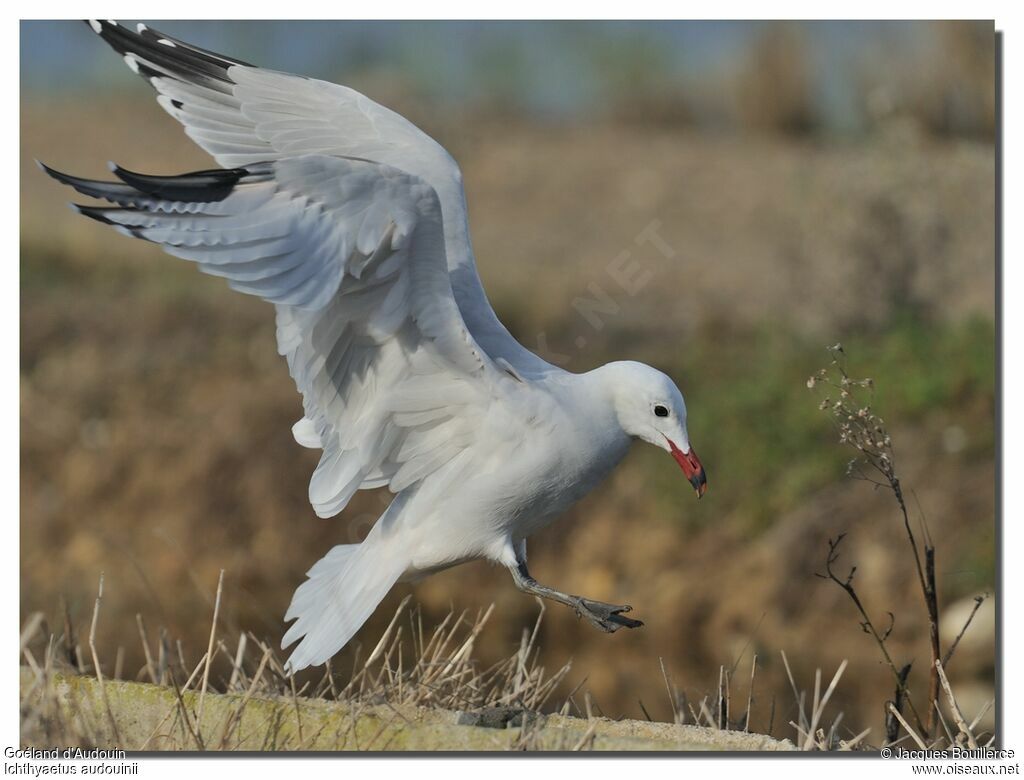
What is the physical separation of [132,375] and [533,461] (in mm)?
6456

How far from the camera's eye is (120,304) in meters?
10.8

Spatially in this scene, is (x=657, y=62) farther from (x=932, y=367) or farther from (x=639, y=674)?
(x=639, y=674)

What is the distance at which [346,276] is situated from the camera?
3.79 m

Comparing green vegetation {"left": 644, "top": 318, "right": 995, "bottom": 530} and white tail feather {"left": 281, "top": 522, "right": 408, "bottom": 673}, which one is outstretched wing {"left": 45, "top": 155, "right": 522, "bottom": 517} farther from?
green vegetation {"left": 644, "top": 318, "right": 995, "bottom": 530}

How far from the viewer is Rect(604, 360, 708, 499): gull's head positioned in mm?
4059

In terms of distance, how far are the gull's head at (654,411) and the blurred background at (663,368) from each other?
Answer: 8.56 ft

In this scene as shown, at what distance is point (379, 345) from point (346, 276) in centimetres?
31

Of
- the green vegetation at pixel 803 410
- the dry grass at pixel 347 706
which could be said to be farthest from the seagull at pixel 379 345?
the green vegetation at pixel 803 410

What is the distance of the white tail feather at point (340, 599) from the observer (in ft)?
13.8

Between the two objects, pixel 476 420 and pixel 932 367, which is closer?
pixel 476 420

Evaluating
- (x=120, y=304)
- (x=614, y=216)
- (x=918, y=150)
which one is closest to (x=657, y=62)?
→ (x=614, y=216)

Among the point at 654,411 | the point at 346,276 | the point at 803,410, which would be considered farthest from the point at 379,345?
the point at 803,410
